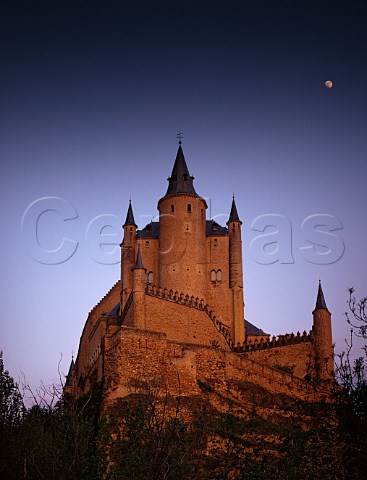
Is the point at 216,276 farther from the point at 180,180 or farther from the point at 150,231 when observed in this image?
the point at 180,180

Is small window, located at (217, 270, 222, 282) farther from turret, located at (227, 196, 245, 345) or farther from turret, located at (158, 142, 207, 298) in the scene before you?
turret, located at (158, 142, 207, 298)

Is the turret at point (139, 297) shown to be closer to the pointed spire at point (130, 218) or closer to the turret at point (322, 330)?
the pointed spire at point (130, 218)

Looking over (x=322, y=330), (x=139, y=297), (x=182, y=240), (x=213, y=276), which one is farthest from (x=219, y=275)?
(x=139, y=297)

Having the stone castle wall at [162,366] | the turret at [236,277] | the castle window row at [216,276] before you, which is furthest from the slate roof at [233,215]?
the stone castle wall at [162,366]

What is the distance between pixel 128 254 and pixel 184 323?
374 inches

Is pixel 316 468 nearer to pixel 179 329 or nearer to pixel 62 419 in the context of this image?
pixel 62 419

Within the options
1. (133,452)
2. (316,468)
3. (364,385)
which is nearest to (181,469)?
(133,452)

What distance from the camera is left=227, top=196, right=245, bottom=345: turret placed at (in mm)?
60688

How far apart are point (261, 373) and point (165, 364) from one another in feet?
26.1

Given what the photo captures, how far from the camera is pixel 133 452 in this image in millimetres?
22516

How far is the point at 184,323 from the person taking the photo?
54.3m

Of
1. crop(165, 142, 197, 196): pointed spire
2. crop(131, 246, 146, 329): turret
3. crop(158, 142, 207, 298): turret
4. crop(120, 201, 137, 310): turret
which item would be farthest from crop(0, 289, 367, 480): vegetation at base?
crop(165, 142, 197, 196): pointed spire

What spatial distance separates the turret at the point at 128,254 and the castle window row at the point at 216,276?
22.5 ft

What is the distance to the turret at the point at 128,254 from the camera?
57406mm
